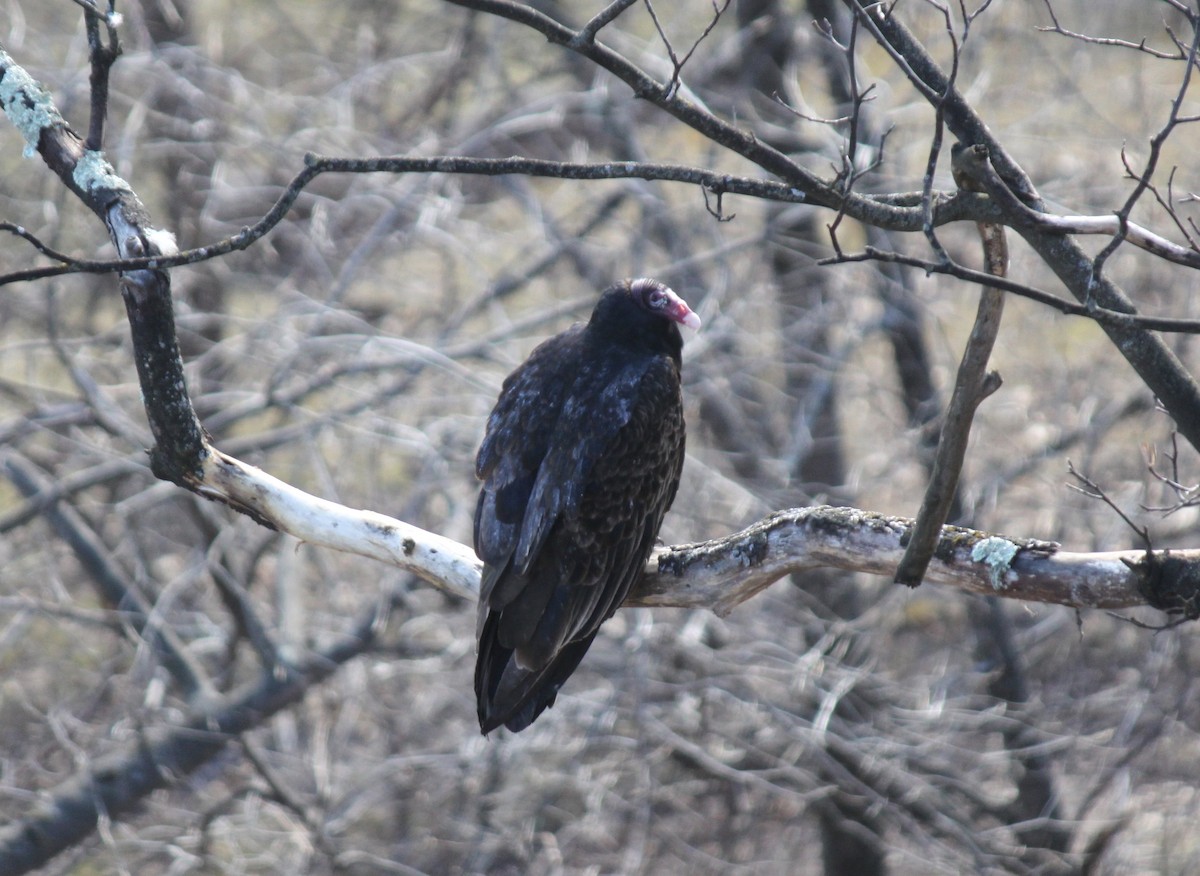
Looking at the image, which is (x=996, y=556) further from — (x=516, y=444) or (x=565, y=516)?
(x=516, y=444)

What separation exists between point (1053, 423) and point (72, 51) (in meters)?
5.13

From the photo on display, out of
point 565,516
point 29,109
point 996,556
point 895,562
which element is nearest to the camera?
point 996,556

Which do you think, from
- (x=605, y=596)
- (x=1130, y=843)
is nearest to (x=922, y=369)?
(x=1130, y=843)

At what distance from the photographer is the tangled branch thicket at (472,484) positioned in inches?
227

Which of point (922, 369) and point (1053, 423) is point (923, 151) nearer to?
point (922, 369)

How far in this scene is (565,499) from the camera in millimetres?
3594

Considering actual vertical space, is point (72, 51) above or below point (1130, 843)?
above

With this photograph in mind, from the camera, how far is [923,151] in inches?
285

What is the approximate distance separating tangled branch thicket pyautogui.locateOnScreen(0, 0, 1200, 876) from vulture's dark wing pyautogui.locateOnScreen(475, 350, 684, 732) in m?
1.63

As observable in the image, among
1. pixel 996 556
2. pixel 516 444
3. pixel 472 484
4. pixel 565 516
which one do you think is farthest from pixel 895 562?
pixel 472 484

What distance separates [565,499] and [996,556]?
4.06 feet

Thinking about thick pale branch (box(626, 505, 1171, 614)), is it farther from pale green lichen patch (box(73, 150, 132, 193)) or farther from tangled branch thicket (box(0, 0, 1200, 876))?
tangled branch thicket (box(0, 0, 1200, 876))

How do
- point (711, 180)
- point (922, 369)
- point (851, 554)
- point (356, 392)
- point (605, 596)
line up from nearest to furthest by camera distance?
point (711, 180) → point (851, 554) → point (605, 596) → point (356, 392) → point (922, 369)

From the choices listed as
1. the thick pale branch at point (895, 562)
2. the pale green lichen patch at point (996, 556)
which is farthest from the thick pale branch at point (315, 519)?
the pale green lichen patch at point (996, 556)
